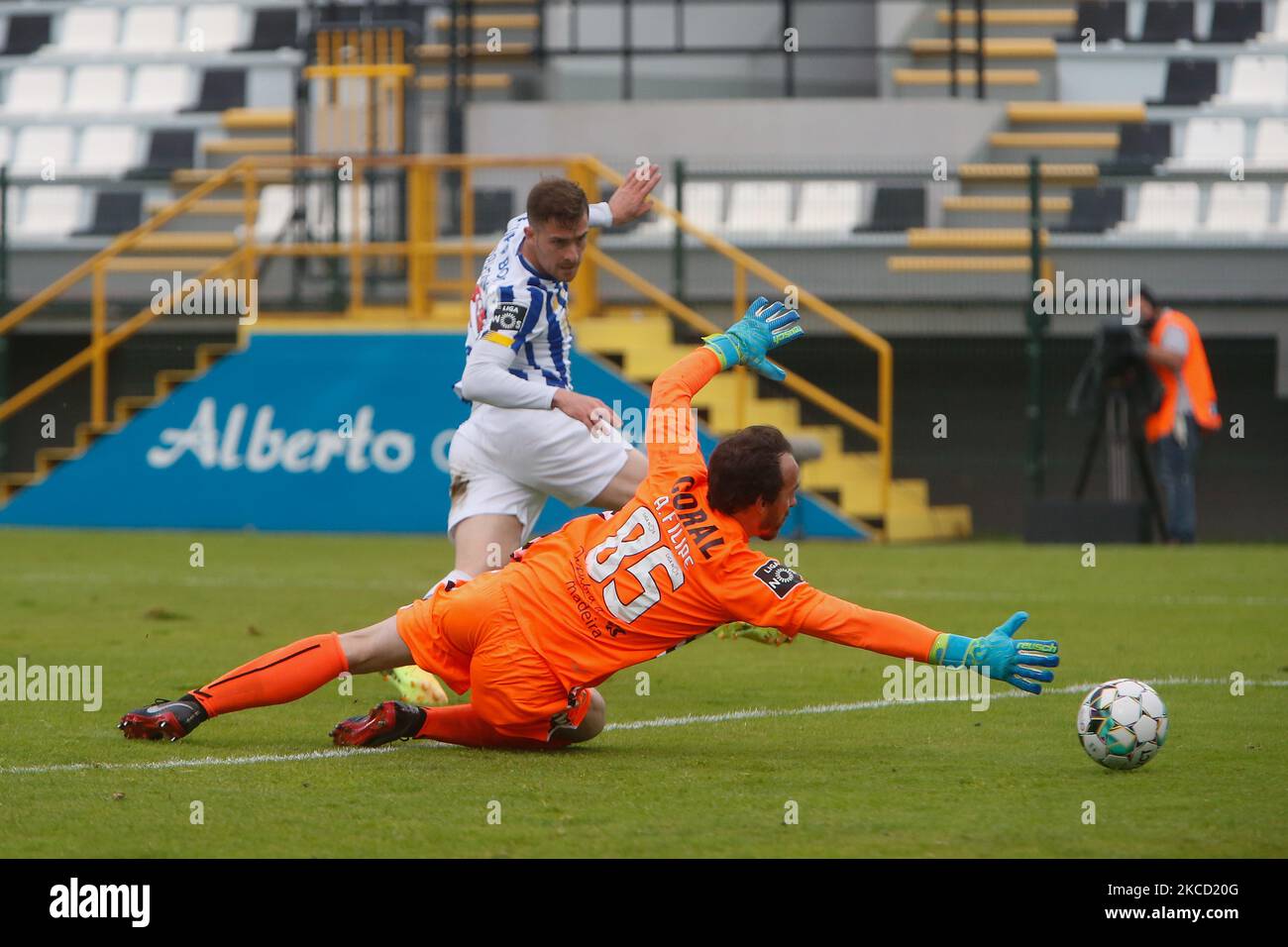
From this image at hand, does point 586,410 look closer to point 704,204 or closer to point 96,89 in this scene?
point 704,204

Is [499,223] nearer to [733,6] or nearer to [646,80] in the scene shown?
[646,80]

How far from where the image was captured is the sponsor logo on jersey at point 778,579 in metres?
6.14

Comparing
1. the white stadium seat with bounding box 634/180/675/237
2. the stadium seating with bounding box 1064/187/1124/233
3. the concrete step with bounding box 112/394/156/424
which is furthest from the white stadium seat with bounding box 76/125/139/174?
the stadium seating with bounding box 1064/187/1124/233

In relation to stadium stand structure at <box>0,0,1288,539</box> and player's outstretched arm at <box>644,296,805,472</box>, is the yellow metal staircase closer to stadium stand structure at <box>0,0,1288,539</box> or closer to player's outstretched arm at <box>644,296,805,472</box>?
stadium stand structure at <box>0,0,1288,539</box>

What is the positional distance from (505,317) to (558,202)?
20.8 inches

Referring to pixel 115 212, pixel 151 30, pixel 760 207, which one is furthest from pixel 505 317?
pixel 151 30

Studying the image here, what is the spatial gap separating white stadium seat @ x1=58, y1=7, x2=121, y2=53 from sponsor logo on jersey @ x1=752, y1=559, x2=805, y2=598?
19.5 metres

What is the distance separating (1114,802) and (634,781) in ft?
4.60

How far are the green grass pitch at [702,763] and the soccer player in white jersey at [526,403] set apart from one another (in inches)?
32.7

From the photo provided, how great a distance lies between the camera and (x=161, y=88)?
2298cm

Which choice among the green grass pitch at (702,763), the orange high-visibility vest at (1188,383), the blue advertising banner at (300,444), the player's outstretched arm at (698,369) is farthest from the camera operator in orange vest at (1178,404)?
the player's outstretched arm at (698,369)
